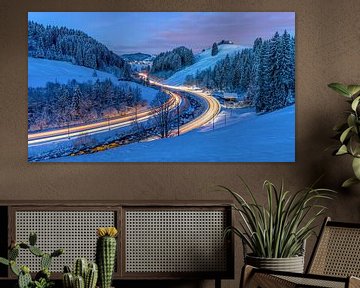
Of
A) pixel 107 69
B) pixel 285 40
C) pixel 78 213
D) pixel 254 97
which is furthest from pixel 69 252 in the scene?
pixel 285 40

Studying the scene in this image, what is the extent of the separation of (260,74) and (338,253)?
174 cm

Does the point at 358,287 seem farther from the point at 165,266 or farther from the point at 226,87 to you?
the point at 226,87

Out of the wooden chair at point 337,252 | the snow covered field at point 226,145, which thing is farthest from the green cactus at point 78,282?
the snow covered field at point 226,145

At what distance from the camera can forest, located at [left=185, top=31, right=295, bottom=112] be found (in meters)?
6.18

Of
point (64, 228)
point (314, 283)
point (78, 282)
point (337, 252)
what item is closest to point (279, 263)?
point (337, 252)

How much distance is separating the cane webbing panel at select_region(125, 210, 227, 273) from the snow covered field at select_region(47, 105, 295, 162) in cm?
58

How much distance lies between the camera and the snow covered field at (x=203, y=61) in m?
6.20

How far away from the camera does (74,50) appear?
6.20m

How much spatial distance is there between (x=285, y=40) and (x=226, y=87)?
552 millimetres

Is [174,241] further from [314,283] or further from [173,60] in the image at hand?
[314,283]

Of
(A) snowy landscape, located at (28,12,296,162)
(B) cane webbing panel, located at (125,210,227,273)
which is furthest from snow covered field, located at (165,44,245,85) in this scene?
(B) cane webbing panel, located at (125,210,227,273)

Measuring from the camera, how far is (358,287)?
12.6ft

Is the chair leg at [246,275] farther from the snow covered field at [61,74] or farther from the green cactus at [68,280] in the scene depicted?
the snow covered field at [61,74]

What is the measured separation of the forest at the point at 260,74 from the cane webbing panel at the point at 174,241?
1022 millimetres
